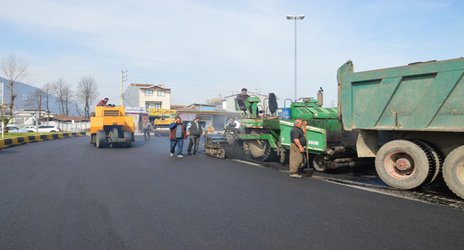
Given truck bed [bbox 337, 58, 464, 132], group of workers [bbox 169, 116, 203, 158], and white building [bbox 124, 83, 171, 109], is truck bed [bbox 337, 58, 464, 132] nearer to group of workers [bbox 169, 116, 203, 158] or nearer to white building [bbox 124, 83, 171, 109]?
group of workers [bbox 169, 116, 203, 158]

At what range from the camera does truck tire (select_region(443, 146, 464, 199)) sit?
5574 millimetres

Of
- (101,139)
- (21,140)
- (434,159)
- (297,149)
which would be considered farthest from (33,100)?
(434,159)

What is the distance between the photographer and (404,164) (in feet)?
21.1

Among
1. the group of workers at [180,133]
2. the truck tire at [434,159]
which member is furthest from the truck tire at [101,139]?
the truck tire at [434,159]

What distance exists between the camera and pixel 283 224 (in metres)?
4.42

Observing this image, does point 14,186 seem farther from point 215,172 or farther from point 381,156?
point 381,156

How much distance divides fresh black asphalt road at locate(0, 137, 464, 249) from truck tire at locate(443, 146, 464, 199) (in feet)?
2.50

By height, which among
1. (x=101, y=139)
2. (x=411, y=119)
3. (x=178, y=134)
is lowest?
(x=101, y=139)

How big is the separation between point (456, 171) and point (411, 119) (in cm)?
110

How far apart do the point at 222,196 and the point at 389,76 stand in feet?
12.0

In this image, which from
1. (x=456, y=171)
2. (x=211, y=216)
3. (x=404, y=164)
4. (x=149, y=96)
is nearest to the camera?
(x=211, y=216)

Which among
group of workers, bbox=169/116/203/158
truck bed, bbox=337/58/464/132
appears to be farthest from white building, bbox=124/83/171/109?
truck bed, bbox=337/58/464/132

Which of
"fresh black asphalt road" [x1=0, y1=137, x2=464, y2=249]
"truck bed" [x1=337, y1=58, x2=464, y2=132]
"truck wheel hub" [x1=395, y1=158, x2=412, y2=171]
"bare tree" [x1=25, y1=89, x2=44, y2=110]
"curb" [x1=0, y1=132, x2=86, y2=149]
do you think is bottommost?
"fresh black asphalt road" [x1=0, y1=137, x2=464, y2=249]

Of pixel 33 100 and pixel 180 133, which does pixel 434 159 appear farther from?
pixel 33 100
